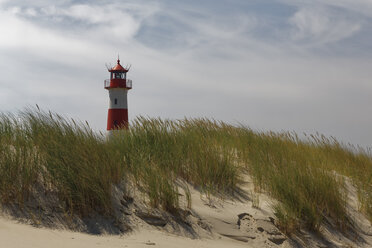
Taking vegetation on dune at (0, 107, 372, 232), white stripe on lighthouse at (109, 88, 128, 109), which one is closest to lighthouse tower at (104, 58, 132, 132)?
white stripe on lighthouse at (109, 88, 128, 109)

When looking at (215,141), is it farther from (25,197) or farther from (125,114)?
(125,114)

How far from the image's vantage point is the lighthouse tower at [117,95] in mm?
19062

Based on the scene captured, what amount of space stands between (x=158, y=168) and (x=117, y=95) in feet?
48.8

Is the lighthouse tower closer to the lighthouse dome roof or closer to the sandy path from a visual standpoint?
the lighthouse dome roof

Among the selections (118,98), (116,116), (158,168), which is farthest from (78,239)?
(118,98)

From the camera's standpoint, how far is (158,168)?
17.1 feet

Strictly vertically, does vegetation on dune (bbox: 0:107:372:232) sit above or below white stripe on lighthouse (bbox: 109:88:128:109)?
below

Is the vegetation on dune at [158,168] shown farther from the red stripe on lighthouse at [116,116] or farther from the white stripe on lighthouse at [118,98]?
the white stripe on lighthouse at [118,98]

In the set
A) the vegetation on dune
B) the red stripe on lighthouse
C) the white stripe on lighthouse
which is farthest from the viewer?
the white stripe on lighthouse

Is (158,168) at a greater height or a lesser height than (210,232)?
greater

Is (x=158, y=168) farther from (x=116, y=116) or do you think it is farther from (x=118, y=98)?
(x=118, y=98)

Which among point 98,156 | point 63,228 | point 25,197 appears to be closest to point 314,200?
point 98,156

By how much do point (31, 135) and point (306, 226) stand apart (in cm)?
373

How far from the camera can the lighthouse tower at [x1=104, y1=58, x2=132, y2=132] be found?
1906cm
